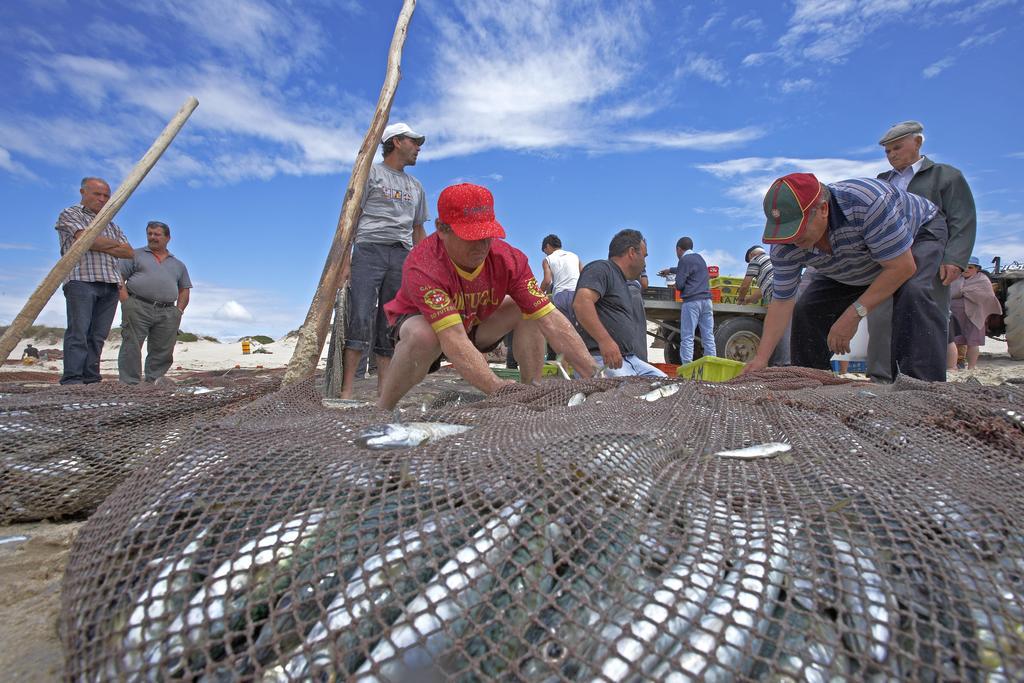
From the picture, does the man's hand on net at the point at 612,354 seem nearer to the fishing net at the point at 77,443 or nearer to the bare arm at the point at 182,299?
the fishing net at the point at 77,443

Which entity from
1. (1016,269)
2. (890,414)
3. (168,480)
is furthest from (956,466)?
(1016,269)

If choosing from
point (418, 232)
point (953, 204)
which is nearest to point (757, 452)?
point (953, 204)

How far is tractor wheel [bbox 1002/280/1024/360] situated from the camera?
35.8ft

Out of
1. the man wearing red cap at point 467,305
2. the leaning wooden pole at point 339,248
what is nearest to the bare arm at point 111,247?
the leaning wooden pole at point 339,248

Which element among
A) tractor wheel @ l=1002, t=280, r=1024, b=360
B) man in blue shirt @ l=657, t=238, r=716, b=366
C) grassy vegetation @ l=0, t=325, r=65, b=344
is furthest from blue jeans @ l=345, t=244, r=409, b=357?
grassy vegetation @ l=0, t=325, r=65, b=344

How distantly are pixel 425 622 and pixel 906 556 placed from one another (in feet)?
2.96

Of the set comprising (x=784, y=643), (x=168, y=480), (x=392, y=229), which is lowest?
(x=784, y=643)

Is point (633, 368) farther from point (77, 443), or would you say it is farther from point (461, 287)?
point (77, 443)

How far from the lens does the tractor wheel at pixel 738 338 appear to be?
8570mm

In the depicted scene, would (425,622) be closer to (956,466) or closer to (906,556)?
(906,556)

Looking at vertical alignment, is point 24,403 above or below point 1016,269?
below

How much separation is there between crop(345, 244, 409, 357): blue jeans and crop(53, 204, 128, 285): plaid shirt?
2206 millimetres

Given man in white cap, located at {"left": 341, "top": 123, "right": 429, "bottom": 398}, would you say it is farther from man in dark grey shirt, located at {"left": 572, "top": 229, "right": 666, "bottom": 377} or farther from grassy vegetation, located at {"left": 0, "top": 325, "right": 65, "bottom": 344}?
grassy vegetation, located at {"left": 0, "top": 325, "right": 65, "bottom": 344}

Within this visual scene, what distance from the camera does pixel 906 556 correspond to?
1.04 metres
